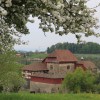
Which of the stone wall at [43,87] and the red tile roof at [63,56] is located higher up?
the red tile roof at [63,56]

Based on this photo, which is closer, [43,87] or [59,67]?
[43,87]

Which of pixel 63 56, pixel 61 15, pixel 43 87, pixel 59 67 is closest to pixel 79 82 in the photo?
pixel 43 87

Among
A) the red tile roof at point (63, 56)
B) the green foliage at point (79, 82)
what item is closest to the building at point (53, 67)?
the red tile roof at point (63, 56)

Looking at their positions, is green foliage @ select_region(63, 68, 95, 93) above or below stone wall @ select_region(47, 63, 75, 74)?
below

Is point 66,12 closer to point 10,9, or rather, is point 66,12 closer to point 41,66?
point 10,9

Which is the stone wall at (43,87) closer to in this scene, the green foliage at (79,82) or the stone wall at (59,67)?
the green foliage at (79,82)

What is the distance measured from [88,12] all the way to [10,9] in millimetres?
1600

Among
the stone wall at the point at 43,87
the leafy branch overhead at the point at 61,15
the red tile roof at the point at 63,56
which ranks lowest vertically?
the stone wall at the point at 43,87

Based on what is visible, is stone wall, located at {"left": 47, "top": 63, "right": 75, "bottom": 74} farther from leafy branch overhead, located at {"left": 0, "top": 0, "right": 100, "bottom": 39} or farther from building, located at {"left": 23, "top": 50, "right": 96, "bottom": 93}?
leafy branch overhead, located at {"left": 0, "top": 0, "right": 100, "bottom": 39}

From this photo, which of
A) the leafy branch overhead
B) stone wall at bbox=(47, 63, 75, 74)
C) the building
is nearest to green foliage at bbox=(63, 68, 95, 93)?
the building

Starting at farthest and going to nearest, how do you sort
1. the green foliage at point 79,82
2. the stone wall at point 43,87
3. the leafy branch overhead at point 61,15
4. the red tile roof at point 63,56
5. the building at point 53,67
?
1. the red tile roof at point 63,56
2. the building at point 53,67
3. the stone wall at point 43,87
4. the green foliage at point 79,82
5. the leafy branch overhead at point 61,15

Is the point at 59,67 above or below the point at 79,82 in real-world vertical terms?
above

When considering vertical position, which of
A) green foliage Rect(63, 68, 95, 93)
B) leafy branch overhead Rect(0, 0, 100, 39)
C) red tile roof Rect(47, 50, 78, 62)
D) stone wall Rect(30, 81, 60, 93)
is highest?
red tile roof Rect(47, 50, 78, 62)

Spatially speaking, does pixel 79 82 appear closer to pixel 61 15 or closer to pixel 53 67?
pixel 53 67
